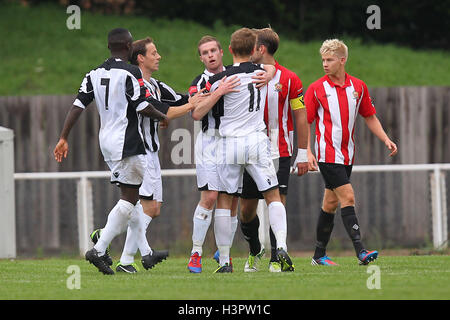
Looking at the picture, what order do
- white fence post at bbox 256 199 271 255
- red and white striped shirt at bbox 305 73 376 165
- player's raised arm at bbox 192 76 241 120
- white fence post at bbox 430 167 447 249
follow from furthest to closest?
white fence post at bbox 430 167 447 249
white fence post at bbox 256 199 271 255
red and white striped shirt at bbox 305 73 376 165
player's raised arm at bbox 192 76 241 120

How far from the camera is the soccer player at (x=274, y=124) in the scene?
882 centimetres

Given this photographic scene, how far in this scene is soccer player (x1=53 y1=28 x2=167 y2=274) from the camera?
8.12 meters

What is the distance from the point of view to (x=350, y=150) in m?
9.27

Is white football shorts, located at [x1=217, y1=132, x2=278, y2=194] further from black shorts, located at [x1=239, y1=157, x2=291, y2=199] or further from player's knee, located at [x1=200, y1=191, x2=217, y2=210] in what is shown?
black shorts, located at [x1=239, y1=157, x2=291, y2=199]

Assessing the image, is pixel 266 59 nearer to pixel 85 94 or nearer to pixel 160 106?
pixel 160 106

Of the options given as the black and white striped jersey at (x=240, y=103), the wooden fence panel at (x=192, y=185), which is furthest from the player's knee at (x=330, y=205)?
the wooden fence panel at (x=192, y=185)

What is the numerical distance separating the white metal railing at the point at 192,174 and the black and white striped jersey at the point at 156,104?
431 cm

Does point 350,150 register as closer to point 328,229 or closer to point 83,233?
point 328,229

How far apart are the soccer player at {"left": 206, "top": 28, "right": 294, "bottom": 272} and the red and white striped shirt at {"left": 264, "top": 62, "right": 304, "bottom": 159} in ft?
1.77

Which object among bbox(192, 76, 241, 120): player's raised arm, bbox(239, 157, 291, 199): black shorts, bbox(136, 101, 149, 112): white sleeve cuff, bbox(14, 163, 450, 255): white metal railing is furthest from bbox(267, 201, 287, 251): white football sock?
bbox(14, 163, 450, 255): white metal railing

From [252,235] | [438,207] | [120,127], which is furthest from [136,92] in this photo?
[438,207]

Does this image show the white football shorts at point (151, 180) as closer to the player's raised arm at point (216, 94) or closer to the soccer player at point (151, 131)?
the soccer player at point (151, 131)
